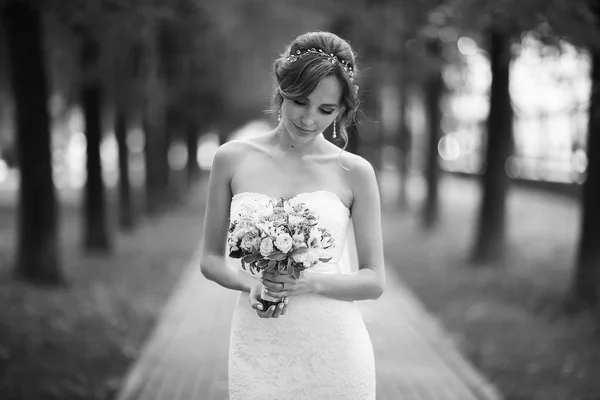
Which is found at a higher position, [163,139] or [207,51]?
[207,51]

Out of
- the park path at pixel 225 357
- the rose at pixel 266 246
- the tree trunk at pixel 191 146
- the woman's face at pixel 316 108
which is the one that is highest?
the woman's face at pixel 316 108

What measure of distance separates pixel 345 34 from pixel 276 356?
1096cm

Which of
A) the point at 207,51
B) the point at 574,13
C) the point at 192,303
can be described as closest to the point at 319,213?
the point at 574,13

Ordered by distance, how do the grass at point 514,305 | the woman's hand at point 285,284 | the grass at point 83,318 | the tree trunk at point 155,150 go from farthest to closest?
the tree trunk at point 155,150 < the grass at point 514,305 < the grass at point 83,318 < the woman's hand at point 285,284

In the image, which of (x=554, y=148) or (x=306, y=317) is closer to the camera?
(x=306, y=317)

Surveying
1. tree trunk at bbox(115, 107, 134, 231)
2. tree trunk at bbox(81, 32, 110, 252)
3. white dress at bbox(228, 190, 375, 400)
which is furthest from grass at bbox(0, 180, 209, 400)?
white dress at bbox(228, 190, 375, 400)

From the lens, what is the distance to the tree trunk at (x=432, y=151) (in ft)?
58.7

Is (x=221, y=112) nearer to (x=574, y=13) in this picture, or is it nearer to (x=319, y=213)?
(x=574, y=13)

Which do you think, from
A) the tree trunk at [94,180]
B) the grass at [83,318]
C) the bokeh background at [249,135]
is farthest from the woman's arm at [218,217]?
the tree trunk at [94,180]

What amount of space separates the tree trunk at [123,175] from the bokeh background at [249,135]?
2.1 inches

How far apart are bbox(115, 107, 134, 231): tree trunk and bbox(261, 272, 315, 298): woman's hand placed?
15.5m

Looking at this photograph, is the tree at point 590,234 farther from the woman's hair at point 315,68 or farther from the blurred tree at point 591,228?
the woman's hair at point 315,68

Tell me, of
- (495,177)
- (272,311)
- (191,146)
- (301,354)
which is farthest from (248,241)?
(191,146)

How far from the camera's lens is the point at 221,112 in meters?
24.7
